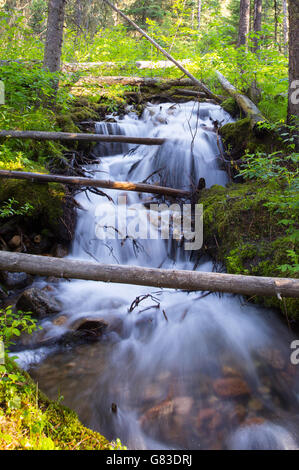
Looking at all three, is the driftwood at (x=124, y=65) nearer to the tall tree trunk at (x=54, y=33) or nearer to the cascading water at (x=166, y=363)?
the tall tree trunk at (x=54, y=33)

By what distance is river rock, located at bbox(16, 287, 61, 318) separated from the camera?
153 inches

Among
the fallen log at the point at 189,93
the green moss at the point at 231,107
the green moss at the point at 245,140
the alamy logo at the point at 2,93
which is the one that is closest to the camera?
the green moss at the point at 245,140

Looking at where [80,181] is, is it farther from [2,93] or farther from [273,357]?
[273,357]

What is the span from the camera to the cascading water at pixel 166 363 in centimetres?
256

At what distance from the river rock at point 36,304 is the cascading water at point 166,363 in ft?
0.50

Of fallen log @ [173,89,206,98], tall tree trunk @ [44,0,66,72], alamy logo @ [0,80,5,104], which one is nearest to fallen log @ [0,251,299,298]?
alamy logo @ [0,80,5,104]

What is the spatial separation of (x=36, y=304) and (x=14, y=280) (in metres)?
0.75

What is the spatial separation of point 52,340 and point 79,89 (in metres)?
8.70

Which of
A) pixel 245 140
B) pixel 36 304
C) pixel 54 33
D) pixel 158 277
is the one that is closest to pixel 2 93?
Answer: pixel 54 33

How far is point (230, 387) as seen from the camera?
9.62 ft

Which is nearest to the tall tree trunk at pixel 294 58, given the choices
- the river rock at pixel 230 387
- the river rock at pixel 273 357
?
the river rock at pixel 273 357

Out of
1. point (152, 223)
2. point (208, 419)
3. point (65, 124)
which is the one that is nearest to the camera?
point (208, 419)

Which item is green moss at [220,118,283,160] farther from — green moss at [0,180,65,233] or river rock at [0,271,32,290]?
river rock at [0,271,32,290]

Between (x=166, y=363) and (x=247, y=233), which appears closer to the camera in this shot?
(x=166, y=363)
